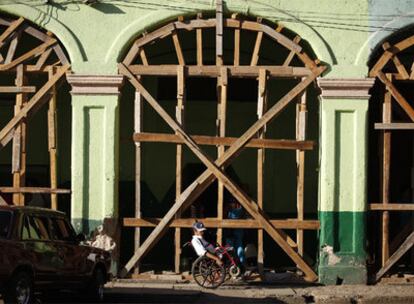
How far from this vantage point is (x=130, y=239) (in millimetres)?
19891

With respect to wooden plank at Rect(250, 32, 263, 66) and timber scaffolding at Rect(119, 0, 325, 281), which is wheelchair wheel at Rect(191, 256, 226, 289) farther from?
wooden plank at Rect(250, 32, 263, 66)

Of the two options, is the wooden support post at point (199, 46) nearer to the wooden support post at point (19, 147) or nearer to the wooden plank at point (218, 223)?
the wooden plank at point (218, 223)

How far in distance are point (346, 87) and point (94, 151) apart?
511 cm

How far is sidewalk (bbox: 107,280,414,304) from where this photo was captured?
1545 centimetres

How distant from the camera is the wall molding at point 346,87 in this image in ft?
56.8

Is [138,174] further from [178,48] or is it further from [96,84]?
[178,48]

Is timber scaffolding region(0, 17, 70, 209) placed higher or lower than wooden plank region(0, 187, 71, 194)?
higher

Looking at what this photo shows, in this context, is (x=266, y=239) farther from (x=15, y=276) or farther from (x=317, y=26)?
Result: (x=15, y=276)

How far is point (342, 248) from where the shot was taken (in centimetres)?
1733

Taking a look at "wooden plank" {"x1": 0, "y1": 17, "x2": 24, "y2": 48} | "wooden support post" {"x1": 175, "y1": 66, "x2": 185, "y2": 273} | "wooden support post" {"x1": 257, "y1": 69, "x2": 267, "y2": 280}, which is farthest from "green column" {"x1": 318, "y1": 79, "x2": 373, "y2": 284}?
"wooden plank" {"x1": 0, "y1": 17, "x2": 24, "y2": 48}

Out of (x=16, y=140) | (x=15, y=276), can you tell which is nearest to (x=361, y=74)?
(x=16, y=140)

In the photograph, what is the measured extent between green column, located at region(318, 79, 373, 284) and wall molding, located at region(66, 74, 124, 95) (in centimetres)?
403

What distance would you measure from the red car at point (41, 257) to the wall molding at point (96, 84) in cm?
375

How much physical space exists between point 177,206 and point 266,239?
3.93 metres
